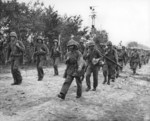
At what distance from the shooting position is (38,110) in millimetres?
6777

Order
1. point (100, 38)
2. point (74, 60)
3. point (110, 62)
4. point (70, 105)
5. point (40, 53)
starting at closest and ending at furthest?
1. point (70, 105)
2. point (74, 60)
3. point (40, 53)
4. point (110, 62)
5. point (100, 38)

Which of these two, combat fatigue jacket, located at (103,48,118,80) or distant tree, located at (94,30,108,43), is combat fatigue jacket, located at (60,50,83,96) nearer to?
combat fatigue jacket, located at (103,48,118,80)

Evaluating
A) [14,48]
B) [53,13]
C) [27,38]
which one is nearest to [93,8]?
[53,13]

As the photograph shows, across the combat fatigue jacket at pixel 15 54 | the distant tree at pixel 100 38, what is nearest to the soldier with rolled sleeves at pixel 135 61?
the combat fatigue jacket at pixel 15 54

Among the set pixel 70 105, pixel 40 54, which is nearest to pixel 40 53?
pixel 40 54

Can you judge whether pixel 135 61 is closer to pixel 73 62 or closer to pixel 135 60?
pixel 135 60

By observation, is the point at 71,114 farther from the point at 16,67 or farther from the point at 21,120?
the point at 16,67

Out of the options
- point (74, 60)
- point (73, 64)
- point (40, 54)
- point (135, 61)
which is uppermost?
point (40, 54)

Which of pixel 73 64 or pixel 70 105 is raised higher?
pixel 73 64

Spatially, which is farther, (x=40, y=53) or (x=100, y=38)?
(x=100, y=38)

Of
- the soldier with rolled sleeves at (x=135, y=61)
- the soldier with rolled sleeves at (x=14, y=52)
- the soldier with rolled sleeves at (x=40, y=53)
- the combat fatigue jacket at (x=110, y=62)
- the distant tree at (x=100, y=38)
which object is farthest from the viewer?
the distant tree at (x=100, y=38)

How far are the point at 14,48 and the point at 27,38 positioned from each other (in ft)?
45.0

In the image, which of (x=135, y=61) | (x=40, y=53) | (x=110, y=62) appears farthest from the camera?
(x=135, y=61)

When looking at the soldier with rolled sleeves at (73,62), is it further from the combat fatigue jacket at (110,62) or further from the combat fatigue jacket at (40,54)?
the combat fatigue jacket at (110,62)
